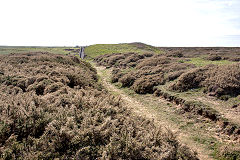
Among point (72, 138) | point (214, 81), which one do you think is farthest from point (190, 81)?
point (72, 138)

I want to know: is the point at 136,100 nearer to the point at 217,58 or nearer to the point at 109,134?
the point at 109,134

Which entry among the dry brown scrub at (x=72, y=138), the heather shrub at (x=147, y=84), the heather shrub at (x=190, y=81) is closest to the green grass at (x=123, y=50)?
the heather shrub at (x=147, y=84)

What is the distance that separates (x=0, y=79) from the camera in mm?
9586

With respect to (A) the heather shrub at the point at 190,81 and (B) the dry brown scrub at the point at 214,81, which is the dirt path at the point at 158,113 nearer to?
(A) the heather shrub at the point at 190,81

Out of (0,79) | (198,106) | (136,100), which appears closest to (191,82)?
(198,106)

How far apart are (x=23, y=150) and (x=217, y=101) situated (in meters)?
9.89

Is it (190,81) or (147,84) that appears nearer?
(190,81)

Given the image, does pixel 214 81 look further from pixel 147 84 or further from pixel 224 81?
pixel 147 84

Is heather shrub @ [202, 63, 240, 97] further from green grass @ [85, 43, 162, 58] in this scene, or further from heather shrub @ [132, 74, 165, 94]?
green grass @ [85, 43, 162, 58]

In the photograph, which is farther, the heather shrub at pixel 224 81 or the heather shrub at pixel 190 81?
the heather shrub at pixel 190 81

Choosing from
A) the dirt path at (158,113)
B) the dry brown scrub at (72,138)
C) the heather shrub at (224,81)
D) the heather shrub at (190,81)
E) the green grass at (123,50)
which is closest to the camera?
the dry brown scrub at (72,138)

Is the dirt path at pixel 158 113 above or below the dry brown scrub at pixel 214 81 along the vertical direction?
below

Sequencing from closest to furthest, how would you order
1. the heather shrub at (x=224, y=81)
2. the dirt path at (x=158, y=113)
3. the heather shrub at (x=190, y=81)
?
the dirt path at (x=158, y=113) < the heather shrub at (x=224, y=81) < the heather shrub at (x=190, y=81)

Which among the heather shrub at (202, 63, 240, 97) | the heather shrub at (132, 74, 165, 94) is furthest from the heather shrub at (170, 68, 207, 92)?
the heather shrub at (132, 74, 165, 94)
